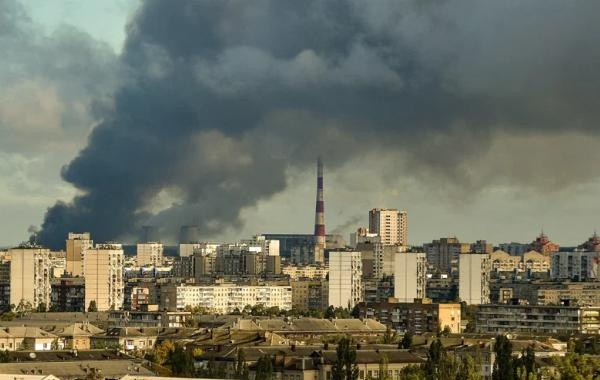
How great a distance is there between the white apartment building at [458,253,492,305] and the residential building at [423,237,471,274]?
43.4 m

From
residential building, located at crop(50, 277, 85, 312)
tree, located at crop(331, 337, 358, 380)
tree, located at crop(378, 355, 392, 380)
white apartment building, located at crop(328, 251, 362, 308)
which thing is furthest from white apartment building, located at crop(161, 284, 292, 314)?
tree, located at crop(331, 337, 358, 380)

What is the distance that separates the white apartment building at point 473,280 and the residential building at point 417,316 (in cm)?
3132

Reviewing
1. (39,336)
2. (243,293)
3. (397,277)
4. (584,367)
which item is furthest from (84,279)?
(584,367)

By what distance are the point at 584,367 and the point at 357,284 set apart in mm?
86037

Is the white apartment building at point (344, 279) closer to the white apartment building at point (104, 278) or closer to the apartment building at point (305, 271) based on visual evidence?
the white apartment building at point (104, 278)

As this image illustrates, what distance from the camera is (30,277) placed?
121 metres

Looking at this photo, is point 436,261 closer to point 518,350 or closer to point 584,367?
point 518,350

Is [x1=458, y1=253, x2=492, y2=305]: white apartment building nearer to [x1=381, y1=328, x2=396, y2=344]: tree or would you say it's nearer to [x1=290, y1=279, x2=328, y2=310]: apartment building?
[x1=290, y1=279, x2=328, y2=310]: apartment building

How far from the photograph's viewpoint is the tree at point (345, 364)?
49656mm

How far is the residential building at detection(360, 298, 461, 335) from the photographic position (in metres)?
91.8

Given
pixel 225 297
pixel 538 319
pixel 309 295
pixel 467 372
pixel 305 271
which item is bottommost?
pixel 467 372

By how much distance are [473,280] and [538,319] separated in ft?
136

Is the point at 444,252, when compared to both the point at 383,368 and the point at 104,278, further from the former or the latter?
the point at 383,368

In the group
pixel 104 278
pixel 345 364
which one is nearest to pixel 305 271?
pixel 104 278
